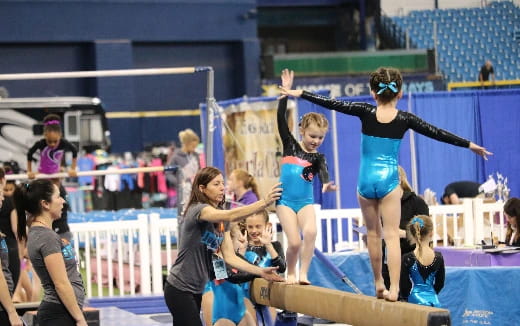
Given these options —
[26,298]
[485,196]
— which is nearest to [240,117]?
[485,196]

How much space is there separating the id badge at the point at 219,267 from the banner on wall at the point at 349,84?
1841cm

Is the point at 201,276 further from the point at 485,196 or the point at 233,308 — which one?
the point at 485,196

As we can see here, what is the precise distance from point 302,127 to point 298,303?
110cm

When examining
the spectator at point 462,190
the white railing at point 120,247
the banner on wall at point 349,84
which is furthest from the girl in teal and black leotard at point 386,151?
the banner on wall at point 349,84

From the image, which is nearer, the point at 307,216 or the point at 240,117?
the point at 307,216

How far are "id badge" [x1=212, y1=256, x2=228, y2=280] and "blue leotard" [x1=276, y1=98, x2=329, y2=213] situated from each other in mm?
908

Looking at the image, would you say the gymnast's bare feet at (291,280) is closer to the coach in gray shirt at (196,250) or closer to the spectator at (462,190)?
the coach in gray shirt at (196,250)

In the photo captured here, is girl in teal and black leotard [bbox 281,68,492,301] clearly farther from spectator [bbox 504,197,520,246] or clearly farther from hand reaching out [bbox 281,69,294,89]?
spectator [bbox 504,197,520,246]

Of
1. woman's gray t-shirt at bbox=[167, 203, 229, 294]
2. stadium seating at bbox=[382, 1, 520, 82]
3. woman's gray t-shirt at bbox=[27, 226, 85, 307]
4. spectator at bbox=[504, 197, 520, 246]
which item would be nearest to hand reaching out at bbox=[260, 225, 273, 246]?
woman's gray t-shirt at bbox=[167, 203, 229, 294]

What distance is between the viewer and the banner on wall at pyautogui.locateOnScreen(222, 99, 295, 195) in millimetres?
12438

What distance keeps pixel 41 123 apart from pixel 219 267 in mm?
15999

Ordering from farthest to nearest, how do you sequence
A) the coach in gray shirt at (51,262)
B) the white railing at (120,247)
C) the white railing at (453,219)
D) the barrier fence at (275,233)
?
the white railing at (120,247), the barrier fence at (275,233), the white railing at (453,219), the coach in gray shirt at (51,262)

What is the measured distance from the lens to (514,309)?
25.1 feet

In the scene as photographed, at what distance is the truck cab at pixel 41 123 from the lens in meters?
20.8
